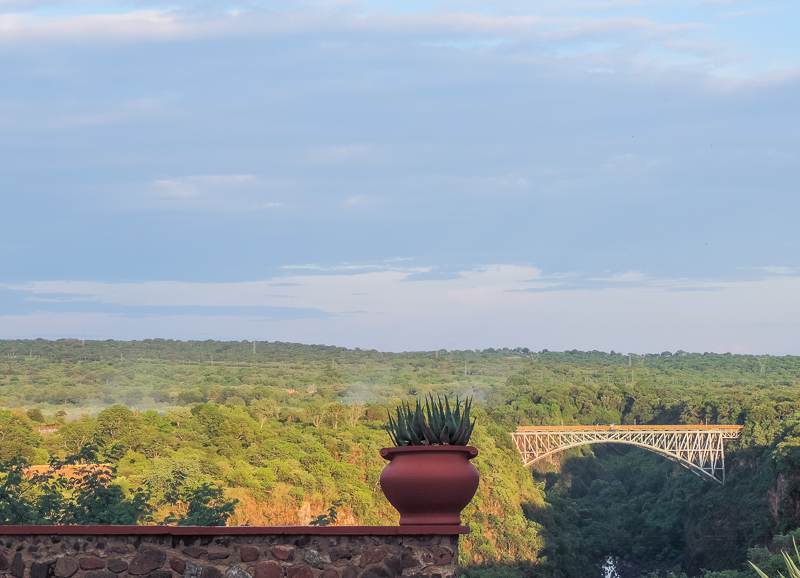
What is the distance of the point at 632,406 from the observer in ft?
374

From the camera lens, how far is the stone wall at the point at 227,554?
6.13 metres

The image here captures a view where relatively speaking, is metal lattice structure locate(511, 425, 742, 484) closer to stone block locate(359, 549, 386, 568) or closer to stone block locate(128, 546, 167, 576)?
stone block locate(359, 549, 386, 568)

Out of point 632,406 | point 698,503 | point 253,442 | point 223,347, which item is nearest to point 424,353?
point 223,347

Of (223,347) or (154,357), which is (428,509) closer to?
(154,357)

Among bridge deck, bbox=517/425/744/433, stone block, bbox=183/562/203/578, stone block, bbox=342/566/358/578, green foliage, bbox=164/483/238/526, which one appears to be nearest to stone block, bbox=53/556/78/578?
stone block, bbox=183/562/203/578

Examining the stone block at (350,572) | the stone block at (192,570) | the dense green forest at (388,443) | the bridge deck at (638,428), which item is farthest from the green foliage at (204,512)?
the bridge deck at (638,428)

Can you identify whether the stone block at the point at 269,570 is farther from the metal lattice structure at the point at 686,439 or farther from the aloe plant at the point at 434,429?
the metal lattice structure at the point at 686,439

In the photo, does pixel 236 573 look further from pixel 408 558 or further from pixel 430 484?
pixel 430 484

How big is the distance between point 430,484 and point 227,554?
56.0 inches

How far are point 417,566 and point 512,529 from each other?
60.9 meters

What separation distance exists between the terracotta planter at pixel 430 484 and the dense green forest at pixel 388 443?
8.29m

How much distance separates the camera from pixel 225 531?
20.1 ft

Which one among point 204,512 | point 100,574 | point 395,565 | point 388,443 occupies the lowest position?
point 388,443

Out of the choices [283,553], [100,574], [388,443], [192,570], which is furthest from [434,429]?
[388,443]
